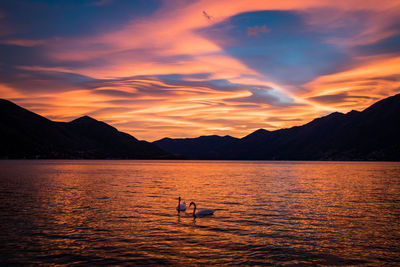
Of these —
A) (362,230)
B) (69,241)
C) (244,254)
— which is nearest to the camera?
(244,254)

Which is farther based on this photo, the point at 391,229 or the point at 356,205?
the point at 356,205

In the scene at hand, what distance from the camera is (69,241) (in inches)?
862

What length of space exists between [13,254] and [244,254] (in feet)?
46.1

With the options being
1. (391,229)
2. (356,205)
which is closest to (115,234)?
(391,229)

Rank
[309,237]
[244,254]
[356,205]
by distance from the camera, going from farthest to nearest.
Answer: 1. [356,205]
2. [309,237]
3. [244,254]

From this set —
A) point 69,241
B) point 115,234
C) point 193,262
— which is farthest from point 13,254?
point 193,262

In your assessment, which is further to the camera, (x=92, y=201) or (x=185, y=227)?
(x=92, y=201)

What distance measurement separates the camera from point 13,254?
1883 cm

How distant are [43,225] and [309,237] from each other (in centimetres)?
2193

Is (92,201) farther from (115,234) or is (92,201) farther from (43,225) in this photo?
(115,234)

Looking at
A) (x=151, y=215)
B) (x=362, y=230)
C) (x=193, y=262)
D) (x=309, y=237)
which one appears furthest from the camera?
(x=151, y=215)

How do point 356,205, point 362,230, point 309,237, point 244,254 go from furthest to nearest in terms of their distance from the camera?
1. point 356,205
2. point 362,230
3. point 309,237
4. point 244,254

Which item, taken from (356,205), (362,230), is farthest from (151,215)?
(356,205)

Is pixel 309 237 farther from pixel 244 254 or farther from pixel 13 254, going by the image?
pixel 13 254
